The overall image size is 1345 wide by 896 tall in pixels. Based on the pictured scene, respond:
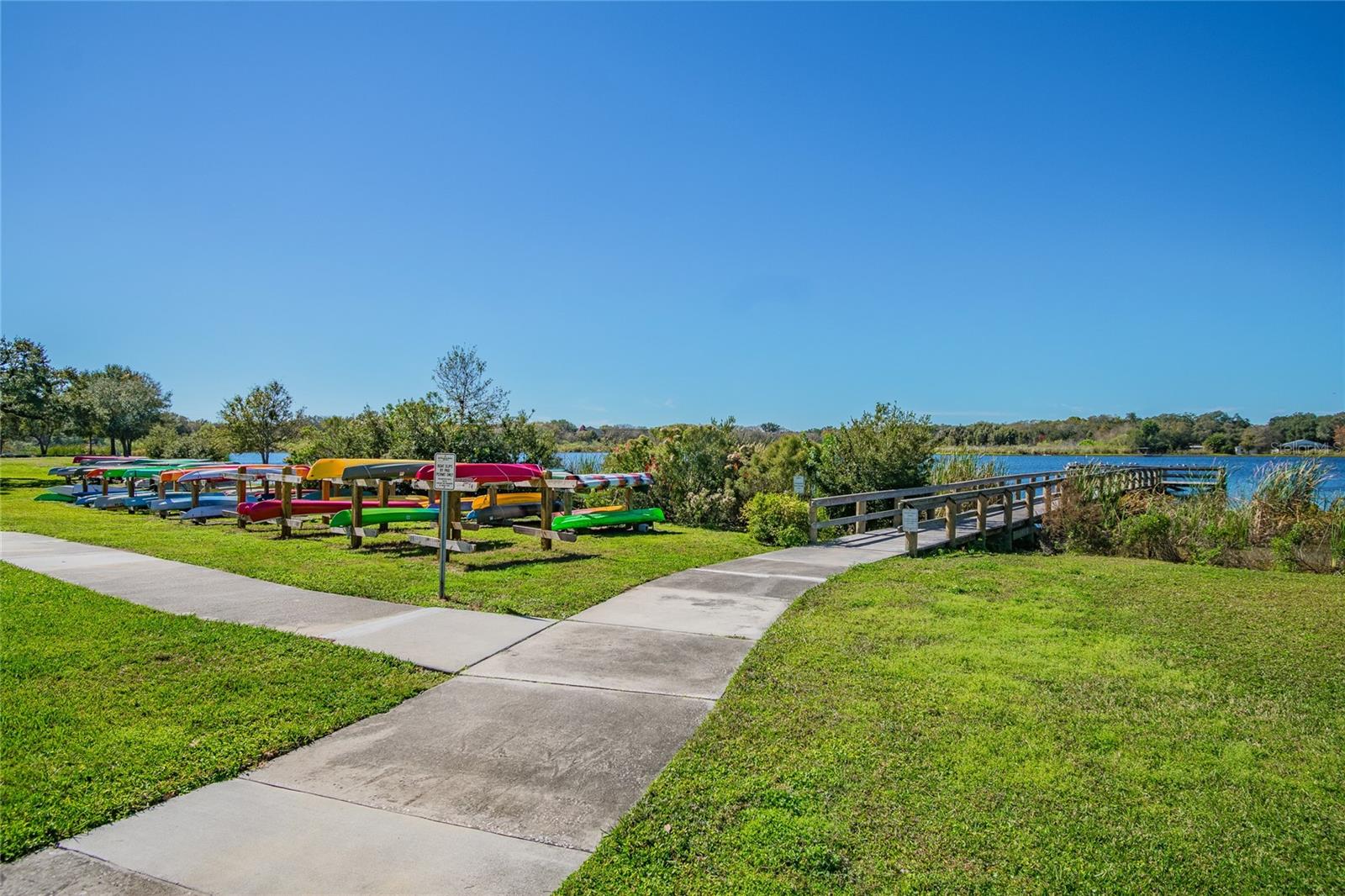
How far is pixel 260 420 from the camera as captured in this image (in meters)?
34.4

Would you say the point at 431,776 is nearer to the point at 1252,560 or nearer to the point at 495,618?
the point at 495,618

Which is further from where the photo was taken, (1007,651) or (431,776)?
(1007,651)

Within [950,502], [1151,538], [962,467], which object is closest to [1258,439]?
[962,467]

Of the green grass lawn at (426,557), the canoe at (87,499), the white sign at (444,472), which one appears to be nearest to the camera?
the white sign at (444,472)

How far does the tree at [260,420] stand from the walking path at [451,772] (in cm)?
3065

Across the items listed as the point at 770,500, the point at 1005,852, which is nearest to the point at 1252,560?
the point at 770,500

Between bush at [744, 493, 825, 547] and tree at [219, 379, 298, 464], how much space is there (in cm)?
2834

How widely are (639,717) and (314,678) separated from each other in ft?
8.10

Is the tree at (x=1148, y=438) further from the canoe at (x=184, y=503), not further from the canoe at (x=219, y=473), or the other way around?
the canoe at (x=184, y=503)

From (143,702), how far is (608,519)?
9.74 m

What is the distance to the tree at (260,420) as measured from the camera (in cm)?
3397

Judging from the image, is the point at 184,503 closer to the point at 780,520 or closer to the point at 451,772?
the point at 780,520

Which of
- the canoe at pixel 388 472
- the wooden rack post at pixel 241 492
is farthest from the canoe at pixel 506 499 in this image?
the wooden rack post at pixel 241 492

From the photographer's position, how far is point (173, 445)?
132ft
